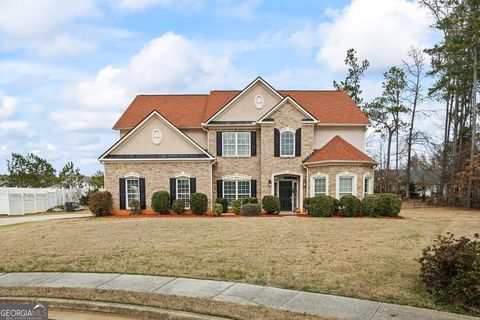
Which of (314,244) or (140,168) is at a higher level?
(140,168)

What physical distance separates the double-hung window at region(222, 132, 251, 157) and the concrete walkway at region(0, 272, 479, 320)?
712 inches

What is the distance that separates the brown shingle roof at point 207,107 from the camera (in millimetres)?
27828

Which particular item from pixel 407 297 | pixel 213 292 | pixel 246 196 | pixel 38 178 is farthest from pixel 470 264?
pixel 38 178

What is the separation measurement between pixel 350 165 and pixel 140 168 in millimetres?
13148

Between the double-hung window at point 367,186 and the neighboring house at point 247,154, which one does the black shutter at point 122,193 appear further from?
the double-hung window at point 367,186

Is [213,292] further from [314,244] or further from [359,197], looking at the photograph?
[359,197]

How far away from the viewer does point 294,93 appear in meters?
30.5

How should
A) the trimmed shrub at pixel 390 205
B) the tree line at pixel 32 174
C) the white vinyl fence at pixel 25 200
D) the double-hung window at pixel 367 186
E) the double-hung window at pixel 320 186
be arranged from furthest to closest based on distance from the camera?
1. the tree line at pixel 32 174
2. the white vinyl fence at pixel 25 200
3. the double-hung window at pixel 367 186
4. the double-hung window at pixel 320 186
5. the trimmed shrub at pixel 390 205

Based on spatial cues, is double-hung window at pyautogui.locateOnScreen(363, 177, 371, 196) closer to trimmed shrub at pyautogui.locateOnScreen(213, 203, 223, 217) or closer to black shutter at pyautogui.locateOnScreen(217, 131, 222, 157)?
trimmed shrub at pyautogui.locateOnScreen(213, 203, 223, 217)

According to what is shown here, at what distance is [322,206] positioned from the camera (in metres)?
22.2

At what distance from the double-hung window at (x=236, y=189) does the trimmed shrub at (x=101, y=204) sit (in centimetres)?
740

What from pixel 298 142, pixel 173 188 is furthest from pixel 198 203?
pixel 298 142

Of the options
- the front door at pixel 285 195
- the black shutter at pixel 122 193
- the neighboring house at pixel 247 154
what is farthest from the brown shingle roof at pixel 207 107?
the front door at pixel 285 195

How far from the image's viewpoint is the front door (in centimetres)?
2683
